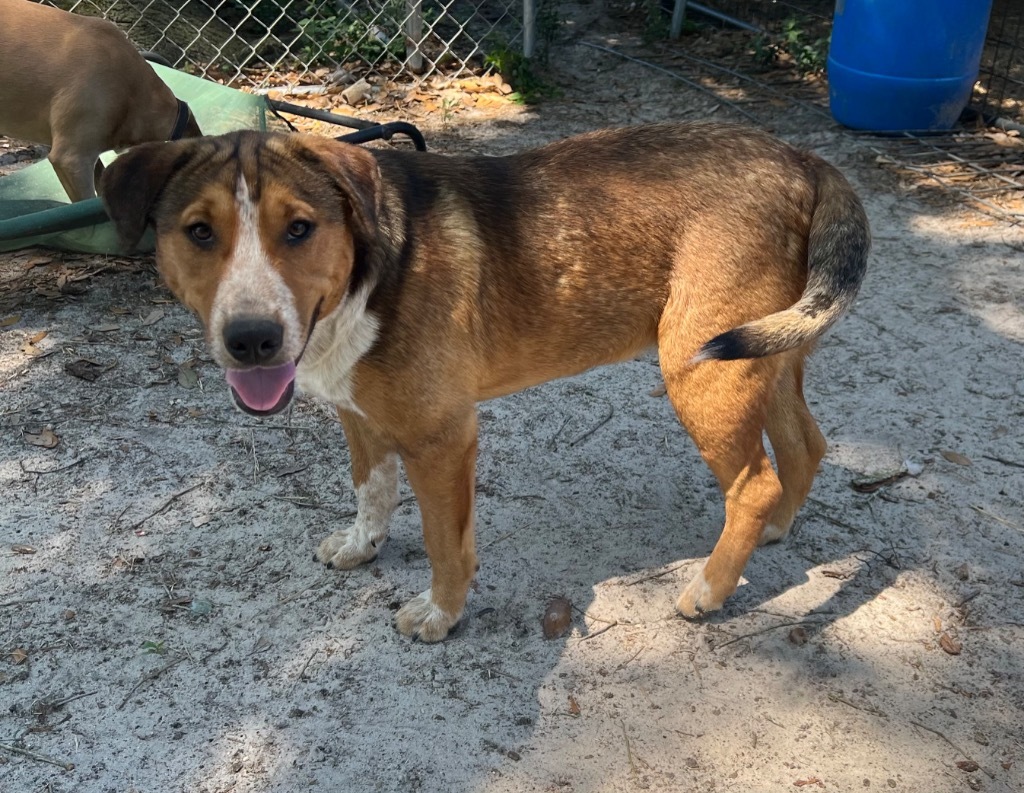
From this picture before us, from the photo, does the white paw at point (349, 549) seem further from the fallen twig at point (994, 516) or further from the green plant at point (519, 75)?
the green plant at point (519, 75)

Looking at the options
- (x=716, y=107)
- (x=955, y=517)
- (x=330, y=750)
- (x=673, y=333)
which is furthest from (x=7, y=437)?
(x=716, y=107)

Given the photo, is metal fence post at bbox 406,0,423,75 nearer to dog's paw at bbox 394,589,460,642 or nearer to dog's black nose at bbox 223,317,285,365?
dog's paw at bbox 394,589,460,642

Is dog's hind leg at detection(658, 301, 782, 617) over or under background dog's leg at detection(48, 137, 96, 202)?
over

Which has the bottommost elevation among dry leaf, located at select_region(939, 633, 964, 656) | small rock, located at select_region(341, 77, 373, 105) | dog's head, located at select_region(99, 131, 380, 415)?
dry leaf, located at select_region(939, 633, 964, 656)

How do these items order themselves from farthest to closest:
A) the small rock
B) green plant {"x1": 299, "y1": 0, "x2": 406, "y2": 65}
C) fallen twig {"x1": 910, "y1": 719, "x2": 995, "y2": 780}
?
green plant {"x1": 299, "y1": 0, "x2": 406, "y2": 65} → the small rock → fallen twig {"x1": 910, "y1": 719, "x2": 995, "y2": 780}

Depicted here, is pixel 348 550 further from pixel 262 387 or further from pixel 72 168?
pixel 72 168

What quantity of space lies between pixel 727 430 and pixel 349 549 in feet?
4.40

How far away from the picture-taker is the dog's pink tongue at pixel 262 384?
2.52 m

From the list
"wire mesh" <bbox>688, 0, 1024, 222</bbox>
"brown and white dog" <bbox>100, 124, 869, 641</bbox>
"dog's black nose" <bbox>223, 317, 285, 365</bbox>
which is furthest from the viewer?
"wire mesh" <bbox>688, 0, 1024, 222</bbox>

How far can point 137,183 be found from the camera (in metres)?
2.49

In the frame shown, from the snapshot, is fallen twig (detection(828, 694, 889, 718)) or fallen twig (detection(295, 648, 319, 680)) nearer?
fallen twig (detection(828, 694, 889, 718))

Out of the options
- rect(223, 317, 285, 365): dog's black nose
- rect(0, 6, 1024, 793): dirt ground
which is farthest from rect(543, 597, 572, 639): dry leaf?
rect(223, 317, 285, 365): dog's black nose

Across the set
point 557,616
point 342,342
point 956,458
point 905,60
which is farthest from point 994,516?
point 905,60

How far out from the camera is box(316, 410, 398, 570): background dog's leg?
3289 millimetres
